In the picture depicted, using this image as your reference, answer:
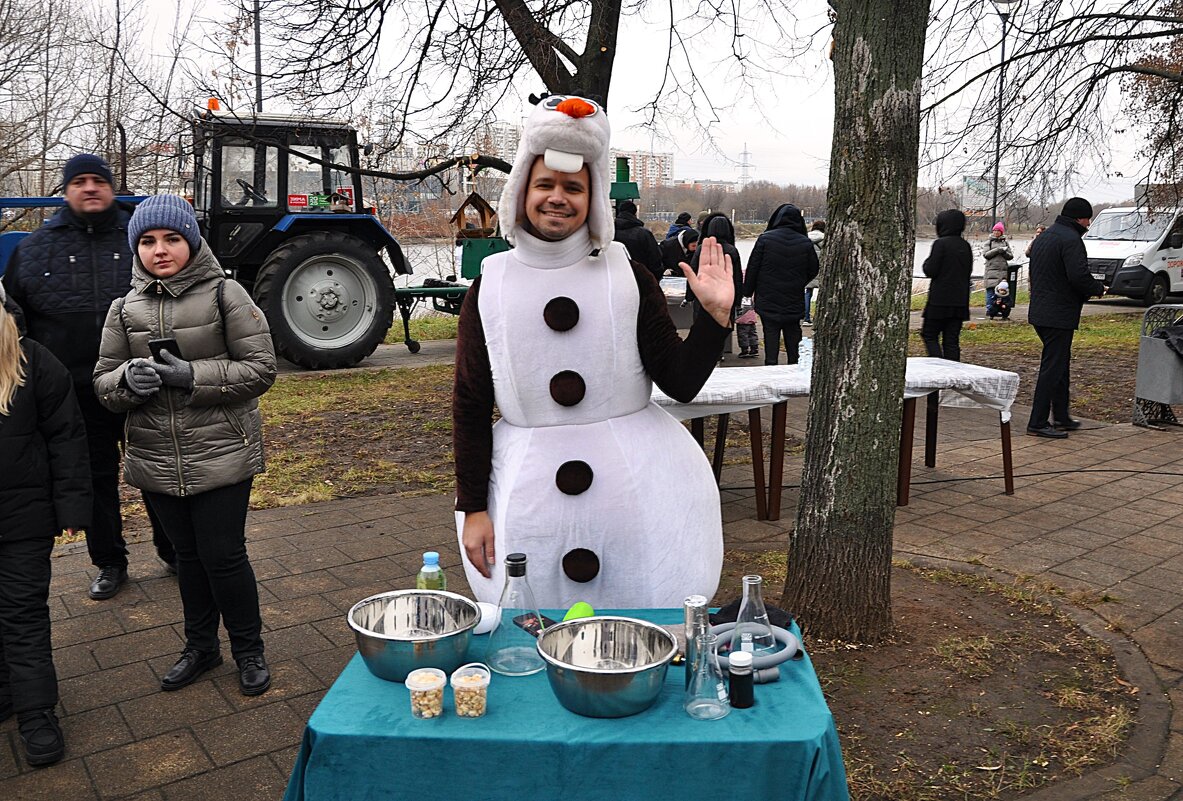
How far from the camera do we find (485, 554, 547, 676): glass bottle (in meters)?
2.15

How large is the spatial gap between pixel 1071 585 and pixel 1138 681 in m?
1.00

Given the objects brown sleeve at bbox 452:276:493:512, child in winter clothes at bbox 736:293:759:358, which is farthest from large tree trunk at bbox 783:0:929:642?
child in winter clothes at bbox 736:293:759:358

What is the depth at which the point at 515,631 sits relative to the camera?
2.27 metres

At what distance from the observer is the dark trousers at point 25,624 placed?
3.24 meters

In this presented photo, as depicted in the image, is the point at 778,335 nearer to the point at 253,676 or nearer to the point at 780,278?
the point at 780,278

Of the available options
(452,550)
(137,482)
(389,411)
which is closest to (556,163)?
(137,482)

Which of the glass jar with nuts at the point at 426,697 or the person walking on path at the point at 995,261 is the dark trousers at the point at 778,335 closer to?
the glass jar with nuts at the point at 426,697

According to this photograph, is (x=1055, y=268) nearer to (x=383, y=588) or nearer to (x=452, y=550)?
(x=452, y=550)

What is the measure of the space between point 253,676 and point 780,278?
715cm

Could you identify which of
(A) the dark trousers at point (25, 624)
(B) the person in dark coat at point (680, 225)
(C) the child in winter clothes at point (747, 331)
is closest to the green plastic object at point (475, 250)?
(B) the person in dark coat at point (680, 225)

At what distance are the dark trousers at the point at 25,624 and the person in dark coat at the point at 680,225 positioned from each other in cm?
1112

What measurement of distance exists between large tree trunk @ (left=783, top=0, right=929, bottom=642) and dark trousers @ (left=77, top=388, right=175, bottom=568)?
9.25 ft

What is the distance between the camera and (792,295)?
9805mm

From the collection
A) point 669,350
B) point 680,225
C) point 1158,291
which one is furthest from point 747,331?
point 1158,291
